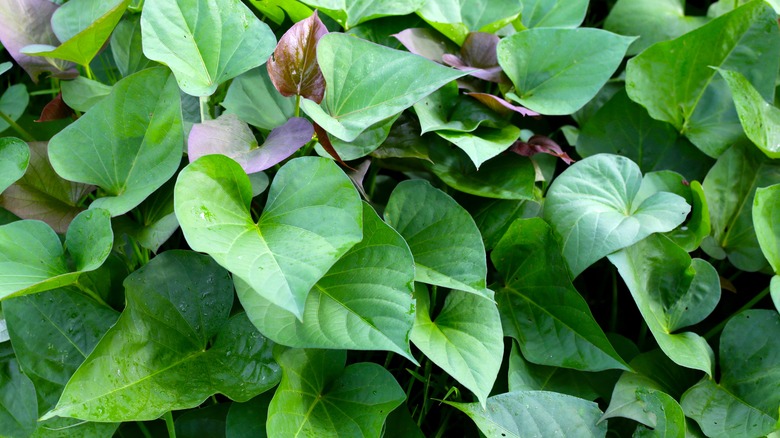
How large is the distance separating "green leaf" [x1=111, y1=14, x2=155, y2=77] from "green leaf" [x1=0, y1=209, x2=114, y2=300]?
28cm

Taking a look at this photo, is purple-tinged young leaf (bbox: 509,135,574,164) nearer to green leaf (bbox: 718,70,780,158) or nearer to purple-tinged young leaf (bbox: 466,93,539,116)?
purple-tinged young leaf (bbox: 466,93,539,116)

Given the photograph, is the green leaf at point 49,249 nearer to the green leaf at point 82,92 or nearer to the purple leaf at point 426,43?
the green leaf at point 82,92

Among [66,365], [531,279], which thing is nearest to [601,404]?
[531,279]

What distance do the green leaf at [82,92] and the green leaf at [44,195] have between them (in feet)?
0.24

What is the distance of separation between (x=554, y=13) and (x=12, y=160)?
78 centimetres

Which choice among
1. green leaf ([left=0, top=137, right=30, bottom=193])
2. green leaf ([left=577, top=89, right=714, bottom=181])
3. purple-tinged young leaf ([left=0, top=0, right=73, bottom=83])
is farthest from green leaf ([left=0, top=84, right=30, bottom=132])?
green leaf ([left=577, top=89, right=714, bottom=181])

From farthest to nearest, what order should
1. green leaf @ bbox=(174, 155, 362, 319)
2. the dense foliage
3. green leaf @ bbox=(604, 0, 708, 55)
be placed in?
green leaf @ bbox=(604, 0, 708, 55) < the dense foliage < green leaf @ bbox=(174, 155, 362, 319)

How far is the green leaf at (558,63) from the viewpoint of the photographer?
907mm

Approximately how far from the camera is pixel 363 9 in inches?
37.8

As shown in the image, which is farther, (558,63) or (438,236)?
(558,63)

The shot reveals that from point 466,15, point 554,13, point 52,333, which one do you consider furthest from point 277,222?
point 554,13

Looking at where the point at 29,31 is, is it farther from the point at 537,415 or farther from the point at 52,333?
the point at 537,415

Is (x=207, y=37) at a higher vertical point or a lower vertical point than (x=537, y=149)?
higher

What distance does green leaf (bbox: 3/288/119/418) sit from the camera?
30.3 inches
